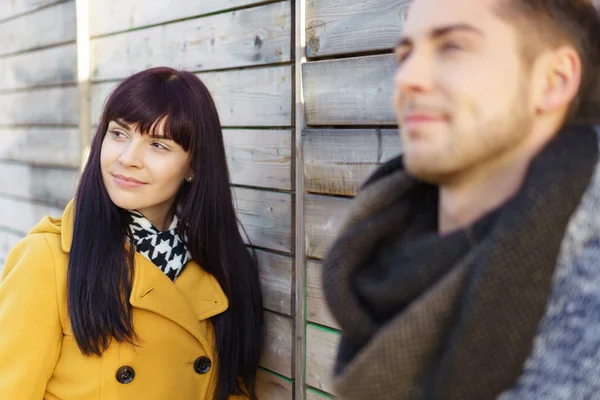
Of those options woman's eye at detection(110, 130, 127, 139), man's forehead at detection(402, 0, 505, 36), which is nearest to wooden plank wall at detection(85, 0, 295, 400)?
woman's eye at detection(110, 130, 127, 139)

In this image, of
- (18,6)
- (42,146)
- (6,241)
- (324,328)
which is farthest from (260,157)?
(6,241)

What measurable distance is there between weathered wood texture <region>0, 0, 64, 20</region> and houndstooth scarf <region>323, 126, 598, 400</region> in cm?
316

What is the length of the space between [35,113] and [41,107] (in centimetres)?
12

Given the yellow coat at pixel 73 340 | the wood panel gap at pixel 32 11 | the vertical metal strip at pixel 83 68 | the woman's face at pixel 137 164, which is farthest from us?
the wood panel gap at pixel 32 11

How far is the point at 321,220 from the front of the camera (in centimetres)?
210

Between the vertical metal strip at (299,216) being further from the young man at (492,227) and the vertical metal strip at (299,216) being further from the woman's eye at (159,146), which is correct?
the young man at (492,227)

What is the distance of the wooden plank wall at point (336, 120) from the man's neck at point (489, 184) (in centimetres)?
76

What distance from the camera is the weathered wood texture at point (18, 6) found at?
3.82 m

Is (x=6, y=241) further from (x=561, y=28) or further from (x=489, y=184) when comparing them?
(x=561, y=28)

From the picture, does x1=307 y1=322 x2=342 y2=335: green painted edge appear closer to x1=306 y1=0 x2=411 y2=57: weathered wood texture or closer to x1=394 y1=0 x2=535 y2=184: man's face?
x1=306 y1=0 x2=411 y2=57: weathered wood texture

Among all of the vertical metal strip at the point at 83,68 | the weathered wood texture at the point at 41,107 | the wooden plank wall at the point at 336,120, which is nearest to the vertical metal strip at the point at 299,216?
the wooden plank wall at the point at 336,120

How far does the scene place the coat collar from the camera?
81.8 inches

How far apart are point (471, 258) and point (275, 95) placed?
57.6 inches

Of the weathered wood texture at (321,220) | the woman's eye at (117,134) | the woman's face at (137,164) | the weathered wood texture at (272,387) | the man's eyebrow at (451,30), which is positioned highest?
the man's eyebrow at (451,30)
